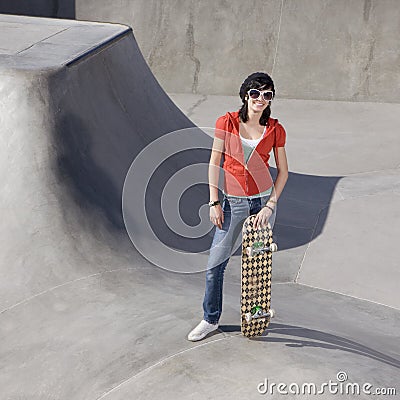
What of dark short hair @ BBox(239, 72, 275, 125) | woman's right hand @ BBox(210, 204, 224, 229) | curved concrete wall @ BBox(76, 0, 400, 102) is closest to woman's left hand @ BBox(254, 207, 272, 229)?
woman's right hand @ BBox(210, 204, 224, 229)

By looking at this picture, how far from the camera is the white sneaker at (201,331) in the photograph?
207 inches

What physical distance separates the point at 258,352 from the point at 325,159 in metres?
7.69

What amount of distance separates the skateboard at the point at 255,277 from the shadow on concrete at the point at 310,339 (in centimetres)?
15

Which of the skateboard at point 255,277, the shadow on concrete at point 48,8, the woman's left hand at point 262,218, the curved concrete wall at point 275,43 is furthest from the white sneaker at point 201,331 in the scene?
the shadow on concrete at point 48,8

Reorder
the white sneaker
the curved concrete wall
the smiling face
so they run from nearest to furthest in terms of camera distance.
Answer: the smiling face
the white sneaker
the curved concrete wall

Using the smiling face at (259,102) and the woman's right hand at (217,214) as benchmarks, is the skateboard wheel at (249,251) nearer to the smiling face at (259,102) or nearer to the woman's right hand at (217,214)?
the woman's right hand at (217,214)

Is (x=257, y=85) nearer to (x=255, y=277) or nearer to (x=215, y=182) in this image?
(x=215, y=182)

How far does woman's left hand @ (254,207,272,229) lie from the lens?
4.94 meters

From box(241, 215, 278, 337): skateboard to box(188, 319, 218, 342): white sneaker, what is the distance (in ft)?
0.86

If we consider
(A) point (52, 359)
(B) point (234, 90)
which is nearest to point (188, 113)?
(B) point (234, 90)

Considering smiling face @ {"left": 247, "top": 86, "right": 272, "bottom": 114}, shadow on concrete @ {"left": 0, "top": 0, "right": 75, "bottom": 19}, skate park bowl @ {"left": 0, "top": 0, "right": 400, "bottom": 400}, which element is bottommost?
skate park bowl @ {"left": 0, "top": 0, "right": 400, "bottom": 400}

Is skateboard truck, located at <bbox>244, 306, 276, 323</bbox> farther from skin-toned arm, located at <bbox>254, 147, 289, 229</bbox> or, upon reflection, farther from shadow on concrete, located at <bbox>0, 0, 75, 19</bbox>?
shadow on concrete, located at <bbox>0, 0, 75, 19</bbox>

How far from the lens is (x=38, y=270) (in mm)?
6492

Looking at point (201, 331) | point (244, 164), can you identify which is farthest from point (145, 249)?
point (244, 164)
